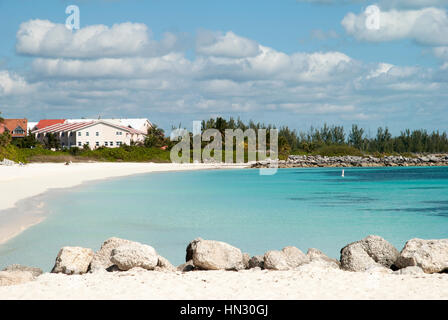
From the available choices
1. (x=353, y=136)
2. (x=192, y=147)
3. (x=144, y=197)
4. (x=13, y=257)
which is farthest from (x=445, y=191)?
(x=353, y=136)

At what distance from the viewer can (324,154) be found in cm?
7700

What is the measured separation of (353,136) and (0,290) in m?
85.9

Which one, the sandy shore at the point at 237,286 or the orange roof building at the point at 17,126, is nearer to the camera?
the sandy shore at the point at 237,286

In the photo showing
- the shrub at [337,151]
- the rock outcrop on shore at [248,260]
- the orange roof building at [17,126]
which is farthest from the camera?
the shrub at [337,151]

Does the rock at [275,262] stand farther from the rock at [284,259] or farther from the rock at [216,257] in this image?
the rock at [216,257]

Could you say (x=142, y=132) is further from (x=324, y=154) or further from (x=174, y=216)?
(x=174, y=216)

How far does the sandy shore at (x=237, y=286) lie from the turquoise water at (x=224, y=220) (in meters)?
2.75

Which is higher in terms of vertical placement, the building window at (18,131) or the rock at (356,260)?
the building window at (18,131)

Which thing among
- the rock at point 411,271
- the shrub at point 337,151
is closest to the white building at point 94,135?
the shrub at point 337,151

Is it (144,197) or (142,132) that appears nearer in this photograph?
(144,197)

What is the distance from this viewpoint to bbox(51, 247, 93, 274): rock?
7.41 m

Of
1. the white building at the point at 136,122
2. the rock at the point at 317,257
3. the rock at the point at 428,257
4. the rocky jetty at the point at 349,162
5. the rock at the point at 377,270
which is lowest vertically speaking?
the rocky jetty at the point at 349,162

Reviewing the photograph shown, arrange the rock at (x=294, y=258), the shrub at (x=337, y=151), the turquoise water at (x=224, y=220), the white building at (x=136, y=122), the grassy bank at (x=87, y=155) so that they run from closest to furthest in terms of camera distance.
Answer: the rock at (x=294, y=258), the turquoise water at (x=224, y=220), the grassy bank at (x=87, y=155), the white building at (x=136, y=122), the shrub at (x=337, y=151)

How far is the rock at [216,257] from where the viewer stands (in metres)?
7.46
